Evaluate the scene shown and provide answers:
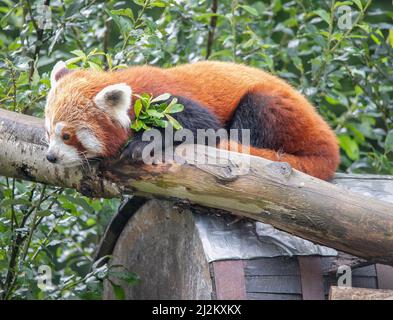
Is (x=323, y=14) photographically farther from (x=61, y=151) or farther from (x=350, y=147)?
(x=61, y=151)

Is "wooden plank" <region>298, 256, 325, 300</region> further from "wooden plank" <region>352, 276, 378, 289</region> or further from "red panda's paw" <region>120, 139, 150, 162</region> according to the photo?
"red panda's paw" <region>120, 139, 150, 162</region>

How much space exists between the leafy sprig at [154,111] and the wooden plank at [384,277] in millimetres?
1006

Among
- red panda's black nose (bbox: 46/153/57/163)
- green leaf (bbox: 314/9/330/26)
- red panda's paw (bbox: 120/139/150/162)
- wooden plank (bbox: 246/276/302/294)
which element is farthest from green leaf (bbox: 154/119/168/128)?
green leaf (bbox: 314/9/330/26)


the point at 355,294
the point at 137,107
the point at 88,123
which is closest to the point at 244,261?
the point at 355,294

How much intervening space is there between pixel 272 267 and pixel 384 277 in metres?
0.48

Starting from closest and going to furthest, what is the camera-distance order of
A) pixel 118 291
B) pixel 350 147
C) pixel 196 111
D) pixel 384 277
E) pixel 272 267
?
pixel 272 267 < pixel 384 277 < pixel 196 111 < pixel 118 291 < pixel 350 147

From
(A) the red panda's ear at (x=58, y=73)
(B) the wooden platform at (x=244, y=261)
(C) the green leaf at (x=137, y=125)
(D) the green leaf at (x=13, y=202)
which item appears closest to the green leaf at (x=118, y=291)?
(B) the wooden platform at (x=244, y=261)

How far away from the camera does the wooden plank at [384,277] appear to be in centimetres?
288

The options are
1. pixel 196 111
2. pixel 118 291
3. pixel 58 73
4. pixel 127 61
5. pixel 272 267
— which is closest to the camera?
pixel 272 267

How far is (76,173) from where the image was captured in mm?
3029

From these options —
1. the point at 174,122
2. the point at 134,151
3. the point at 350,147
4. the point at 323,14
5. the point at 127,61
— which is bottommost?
the point at 134,151

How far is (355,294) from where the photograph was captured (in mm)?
2561
